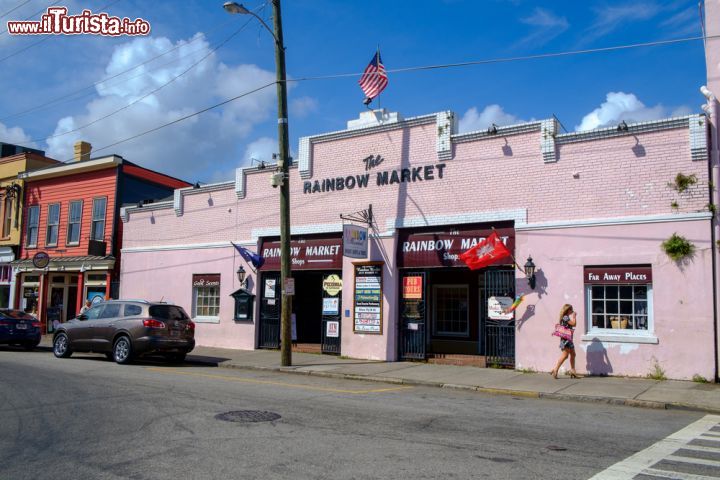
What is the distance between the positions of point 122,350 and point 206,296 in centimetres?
617

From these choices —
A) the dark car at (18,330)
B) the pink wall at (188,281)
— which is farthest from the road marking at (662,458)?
the dark car at (18,330)

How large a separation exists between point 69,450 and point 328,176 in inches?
518

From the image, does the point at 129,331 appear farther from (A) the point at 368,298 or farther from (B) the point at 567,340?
(B) the point at 567,340

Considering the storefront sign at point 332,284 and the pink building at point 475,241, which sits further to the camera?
the storefront sign at point 332,284

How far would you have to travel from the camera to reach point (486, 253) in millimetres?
15547

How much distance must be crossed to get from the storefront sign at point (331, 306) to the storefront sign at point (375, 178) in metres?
3.41

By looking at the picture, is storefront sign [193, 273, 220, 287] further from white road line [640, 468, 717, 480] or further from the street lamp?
white road line [640, 468, 717, 480]

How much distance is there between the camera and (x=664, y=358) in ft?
43.5

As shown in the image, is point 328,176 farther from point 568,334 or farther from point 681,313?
point 681,313

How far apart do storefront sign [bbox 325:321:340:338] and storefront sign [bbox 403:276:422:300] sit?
254 centimetres

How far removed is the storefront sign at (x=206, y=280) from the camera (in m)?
21.9

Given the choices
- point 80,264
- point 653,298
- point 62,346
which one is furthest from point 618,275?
point 80,264

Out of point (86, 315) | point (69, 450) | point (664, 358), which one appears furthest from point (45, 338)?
point (664, 358)

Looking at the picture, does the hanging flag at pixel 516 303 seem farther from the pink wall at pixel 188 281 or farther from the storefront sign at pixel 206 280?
the storefront sign at pixel 206 280
